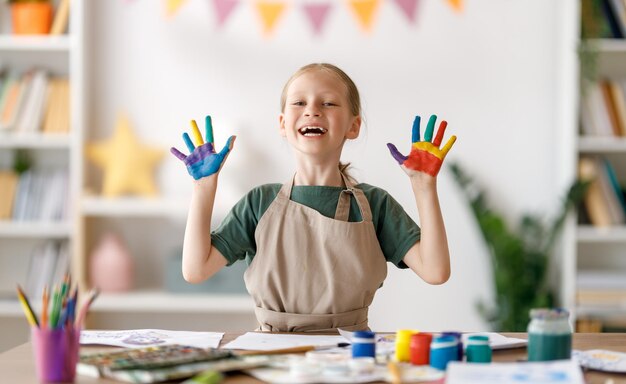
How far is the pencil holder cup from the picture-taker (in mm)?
1162

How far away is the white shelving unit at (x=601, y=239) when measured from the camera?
11.5 ft

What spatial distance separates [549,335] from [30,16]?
9.52 ft

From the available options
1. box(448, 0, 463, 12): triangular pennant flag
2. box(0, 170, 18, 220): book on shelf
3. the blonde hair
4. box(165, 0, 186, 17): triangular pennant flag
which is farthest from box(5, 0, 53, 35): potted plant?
the blonde hair

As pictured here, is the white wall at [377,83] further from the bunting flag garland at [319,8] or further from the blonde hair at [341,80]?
the blonde hair at [341,80]

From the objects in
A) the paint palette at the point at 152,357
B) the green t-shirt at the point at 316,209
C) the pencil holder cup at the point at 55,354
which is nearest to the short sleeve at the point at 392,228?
the green t-shirt at the point at 316,209

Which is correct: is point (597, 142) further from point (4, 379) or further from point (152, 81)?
point (4, 379)

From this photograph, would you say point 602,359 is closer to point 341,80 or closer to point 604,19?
point 341,80

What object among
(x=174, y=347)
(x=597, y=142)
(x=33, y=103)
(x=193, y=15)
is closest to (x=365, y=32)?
(x=193, y=15)

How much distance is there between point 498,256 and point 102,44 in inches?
70.2

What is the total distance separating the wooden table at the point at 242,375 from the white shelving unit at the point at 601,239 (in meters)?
2.05

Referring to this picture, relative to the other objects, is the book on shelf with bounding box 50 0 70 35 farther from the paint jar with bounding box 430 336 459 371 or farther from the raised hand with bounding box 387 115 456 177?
the paint jar with bounding box 430 336 459 371

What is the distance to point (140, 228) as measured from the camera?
383 centimetres

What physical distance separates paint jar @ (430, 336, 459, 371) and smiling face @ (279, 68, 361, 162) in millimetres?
485

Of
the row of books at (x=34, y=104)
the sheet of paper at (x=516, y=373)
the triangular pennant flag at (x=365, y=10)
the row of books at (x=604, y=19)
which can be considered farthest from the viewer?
the triangular pennant flag at (x=365, y=10)
